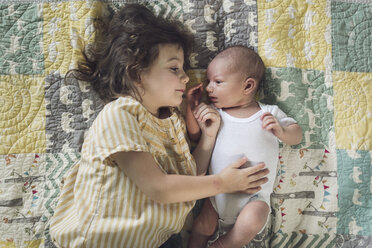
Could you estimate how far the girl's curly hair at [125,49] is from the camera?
1.13 metres

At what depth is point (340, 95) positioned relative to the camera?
1347 mm

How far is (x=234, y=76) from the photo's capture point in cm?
123

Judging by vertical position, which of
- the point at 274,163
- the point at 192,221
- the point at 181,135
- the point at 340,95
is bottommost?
the point at 192,221

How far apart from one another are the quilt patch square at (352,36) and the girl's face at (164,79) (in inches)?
24.4

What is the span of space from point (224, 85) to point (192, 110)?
0.15 m

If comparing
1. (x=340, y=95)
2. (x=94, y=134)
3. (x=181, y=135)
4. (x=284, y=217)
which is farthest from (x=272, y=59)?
(x=94, y=134)

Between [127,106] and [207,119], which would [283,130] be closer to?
[207,119]

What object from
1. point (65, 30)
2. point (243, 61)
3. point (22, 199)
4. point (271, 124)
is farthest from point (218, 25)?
point (22, 199)

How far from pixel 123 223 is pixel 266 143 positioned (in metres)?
0.54

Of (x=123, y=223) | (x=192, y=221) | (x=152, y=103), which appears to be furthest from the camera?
(x=192, y=221)

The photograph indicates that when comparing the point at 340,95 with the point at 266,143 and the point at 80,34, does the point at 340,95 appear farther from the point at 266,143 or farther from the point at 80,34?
the point at 80,34

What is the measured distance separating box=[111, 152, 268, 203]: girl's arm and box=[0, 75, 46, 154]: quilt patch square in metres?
0.40

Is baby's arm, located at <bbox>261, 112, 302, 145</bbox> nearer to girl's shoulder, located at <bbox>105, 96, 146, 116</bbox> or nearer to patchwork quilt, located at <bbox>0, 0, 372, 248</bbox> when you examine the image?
patchwork quilt, located at <bbox>0, 0, 372, 248</bbox>

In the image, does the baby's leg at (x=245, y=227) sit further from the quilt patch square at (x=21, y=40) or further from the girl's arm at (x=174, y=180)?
the quilt patch square at (x=21, y=40)
